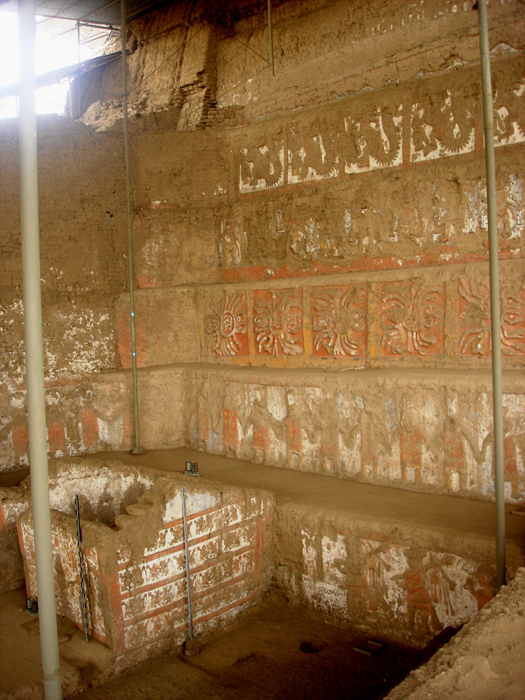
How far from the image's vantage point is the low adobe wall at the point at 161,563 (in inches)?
159

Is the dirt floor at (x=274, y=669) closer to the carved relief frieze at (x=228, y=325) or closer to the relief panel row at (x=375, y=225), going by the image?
the carved relief frieze at (x=228, y=325)

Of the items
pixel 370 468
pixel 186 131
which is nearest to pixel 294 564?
pixel 370 468

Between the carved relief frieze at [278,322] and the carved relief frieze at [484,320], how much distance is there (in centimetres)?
177

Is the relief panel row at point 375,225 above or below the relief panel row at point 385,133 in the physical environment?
below

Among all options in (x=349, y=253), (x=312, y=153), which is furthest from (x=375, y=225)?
(x=312, y=153)

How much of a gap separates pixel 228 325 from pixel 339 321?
5.29 feet

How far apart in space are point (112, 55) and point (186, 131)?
4.07 meters

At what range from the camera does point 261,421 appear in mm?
6367

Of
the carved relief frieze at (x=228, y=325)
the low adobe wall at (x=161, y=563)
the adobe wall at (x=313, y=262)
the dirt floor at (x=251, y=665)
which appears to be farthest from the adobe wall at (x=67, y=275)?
the dirt floor at (x=251, y=665)

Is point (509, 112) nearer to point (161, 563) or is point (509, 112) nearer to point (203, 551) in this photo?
point (203, 551)

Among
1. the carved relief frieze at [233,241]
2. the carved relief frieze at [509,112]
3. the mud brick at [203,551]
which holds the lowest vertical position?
the mud brick at [203,551]

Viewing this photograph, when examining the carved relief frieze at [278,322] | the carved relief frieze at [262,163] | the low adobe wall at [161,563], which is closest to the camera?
the low adobe wall at [161,563]

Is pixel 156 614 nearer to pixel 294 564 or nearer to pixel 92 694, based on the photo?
pixel 92 694

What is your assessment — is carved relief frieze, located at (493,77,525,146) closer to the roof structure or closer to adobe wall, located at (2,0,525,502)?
adobe wall, located at (2,0,525,502)
